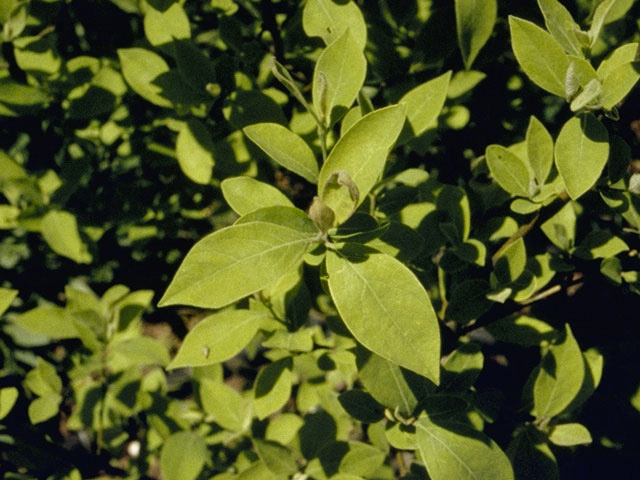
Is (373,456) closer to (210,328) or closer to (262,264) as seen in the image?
(210,328)

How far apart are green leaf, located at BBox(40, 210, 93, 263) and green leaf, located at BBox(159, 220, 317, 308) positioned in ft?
3.15

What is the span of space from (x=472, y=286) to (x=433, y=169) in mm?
769

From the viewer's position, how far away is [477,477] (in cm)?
88

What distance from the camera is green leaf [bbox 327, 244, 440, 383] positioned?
0.66 metres

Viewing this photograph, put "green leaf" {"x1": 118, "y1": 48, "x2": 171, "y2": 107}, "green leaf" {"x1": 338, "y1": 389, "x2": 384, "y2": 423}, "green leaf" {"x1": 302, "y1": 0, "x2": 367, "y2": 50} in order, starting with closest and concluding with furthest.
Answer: "green leaf" {"x1": 302, "y1": 0, "x2": 367, "y2": 50} → "green leaf" {"x1": 338, "y1": 389, "x2": 384, "y2": 423} → "green leaf" {"x1": 118, "y1": 48, "x2": 171, "y2": 107}

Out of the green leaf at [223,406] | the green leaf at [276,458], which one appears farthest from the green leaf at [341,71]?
the green leaf at [223,406]

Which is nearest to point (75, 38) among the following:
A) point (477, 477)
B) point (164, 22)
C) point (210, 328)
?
point (164, 22)

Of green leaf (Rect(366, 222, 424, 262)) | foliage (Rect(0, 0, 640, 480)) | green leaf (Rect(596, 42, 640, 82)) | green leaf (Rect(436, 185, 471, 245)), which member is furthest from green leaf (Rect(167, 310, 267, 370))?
green leaf (Rect(596, 42, 640, 82))

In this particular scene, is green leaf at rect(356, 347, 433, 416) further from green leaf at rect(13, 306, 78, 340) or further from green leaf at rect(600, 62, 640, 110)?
green leaf at rect(13, 306, 78, 340)

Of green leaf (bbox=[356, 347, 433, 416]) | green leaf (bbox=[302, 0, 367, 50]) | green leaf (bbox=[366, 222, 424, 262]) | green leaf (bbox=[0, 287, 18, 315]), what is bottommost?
green leaf (bbox=[356, 347, 433, 416])

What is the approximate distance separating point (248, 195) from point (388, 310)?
37 centimetres

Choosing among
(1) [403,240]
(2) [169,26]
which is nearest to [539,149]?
(1) [403,240]

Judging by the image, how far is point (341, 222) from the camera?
735mm

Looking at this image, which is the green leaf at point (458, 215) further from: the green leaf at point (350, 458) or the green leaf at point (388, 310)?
the green leaf at point (350, 458)
